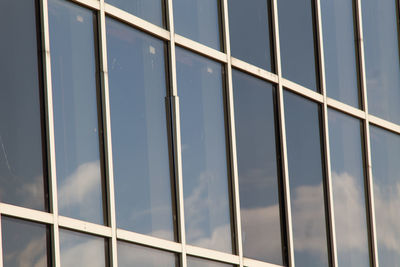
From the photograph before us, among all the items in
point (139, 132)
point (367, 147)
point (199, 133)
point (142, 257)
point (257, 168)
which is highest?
point (367, 147)

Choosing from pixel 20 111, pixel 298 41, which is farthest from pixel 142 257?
pixel 298 41

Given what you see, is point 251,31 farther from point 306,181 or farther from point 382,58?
point 382,58

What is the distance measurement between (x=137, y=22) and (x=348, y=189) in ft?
19.7

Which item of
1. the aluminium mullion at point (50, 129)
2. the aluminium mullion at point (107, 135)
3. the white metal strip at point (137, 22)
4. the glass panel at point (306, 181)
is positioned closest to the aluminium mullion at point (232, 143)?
the white metal strip at point (137, 22)

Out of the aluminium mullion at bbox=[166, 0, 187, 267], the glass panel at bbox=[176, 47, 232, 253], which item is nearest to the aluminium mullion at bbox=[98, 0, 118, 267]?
the aluminium mullion at bbox=[166, 0, 187, 267]

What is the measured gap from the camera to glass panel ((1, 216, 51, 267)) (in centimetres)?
969

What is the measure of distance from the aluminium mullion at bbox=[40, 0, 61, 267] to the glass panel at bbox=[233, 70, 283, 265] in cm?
385

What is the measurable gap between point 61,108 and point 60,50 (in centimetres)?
71

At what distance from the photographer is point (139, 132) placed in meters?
11.9

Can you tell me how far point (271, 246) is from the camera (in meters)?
14.0

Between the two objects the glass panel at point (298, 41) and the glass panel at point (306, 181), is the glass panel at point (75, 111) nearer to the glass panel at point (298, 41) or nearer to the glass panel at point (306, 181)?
the glass panel at point (306, 181)

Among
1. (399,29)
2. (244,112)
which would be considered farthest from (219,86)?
(399,29)

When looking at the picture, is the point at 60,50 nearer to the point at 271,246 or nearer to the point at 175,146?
the point at 175,146

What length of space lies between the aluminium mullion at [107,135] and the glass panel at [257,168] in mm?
2846
